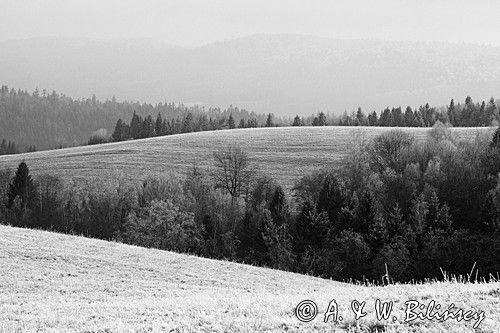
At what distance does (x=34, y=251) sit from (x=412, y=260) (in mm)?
41257

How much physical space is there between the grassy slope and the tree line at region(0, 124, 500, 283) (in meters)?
25.3

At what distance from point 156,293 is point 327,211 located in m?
51.1

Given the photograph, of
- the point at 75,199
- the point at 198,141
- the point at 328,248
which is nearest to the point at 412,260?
the point at 328,248

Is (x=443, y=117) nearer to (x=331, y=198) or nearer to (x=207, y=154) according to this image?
(x=207, y=154)

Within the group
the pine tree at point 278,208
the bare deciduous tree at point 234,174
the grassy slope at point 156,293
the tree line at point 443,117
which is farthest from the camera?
the tree line at point 443,117

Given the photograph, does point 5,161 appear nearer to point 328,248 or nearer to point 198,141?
point 198,141

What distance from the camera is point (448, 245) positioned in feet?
203

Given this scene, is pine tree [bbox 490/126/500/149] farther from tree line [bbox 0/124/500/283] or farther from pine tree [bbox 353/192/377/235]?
pine tree [bbox 353/192/377/235]

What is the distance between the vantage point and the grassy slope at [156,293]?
12.5 metres

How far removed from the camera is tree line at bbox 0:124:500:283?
62.8 metres

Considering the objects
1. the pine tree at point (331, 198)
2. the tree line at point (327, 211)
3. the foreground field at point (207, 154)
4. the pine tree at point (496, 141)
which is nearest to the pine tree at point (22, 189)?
the tree line at point (327, 211)

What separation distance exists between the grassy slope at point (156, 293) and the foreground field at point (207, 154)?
57.5 m

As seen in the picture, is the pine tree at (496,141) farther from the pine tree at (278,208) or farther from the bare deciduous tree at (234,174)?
the bare deciduous tree at (234,174)

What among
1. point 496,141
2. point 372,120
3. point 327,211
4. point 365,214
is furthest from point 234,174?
point 372,120
